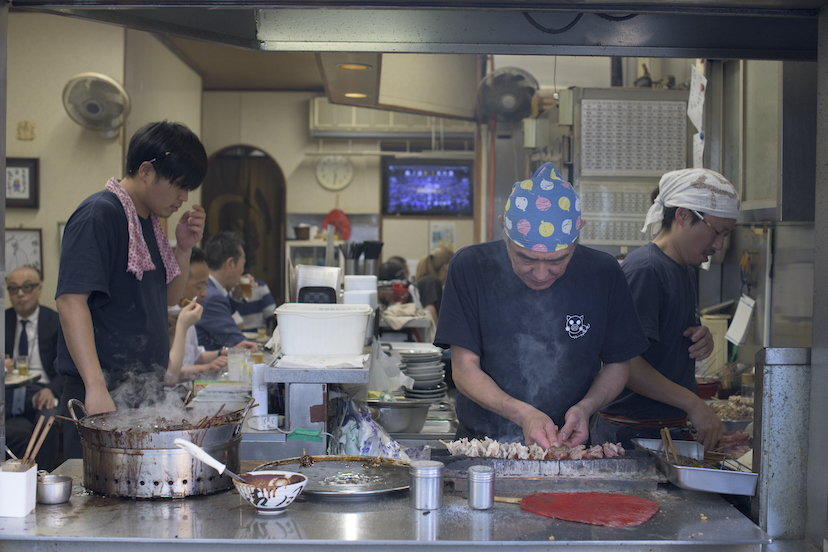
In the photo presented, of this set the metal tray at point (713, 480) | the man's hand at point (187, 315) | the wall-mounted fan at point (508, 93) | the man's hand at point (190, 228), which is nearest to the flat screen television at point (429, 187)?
the wall-mounted fan at point (508, 93)

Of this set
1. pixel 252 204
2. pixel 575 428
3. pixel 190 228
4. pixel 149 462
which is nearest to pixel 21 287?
pixel 190 228

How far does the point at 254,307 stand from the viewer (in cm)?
745

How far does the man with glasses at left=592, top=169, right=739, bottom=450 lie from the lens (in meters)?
2.53

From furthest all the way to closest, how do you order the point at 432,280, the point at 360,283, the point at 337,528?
the point at 432,280 < the point at 360,283 < the point at 337,528

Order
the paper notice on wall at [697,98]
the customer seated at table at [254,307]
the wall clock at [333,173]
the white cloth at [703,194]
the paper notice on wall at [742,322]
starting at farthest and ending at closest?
the wall clock at [333,173] → the customer seated at table at [254,307] → the paper notice on wall at [742,322] → the paper notice on wall at [697,98] → the white cloth at [703,194]

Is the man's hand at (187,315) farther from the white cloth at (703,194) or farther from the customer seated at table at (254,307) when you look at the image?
the customer seated at table at (254,307)

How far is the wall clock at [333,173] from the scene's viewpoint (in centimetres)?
1112

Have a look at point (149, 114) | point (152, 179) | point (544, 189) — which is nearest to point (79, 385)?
point (152, 179)

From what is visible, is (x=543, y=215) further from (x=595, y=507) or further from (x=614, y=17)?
(x=595, y=507)

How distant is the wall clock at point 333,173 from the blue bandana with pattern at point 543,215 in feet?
29.8

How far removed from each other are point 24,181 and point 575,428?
6795mm

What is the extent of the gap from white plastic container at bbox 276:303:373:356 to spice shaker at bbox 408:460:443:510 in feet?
3.30

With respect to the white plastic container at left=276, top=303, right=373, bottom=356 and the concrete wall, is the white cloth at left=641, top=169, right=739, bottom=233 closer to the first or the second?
the white plastic container at left=276, top=303, right=373, bottom=356

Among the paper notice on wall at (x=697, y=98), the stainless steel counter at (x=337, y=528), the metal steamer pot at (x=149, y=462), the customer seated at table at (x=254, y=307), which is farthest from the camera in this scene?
the customer seated at table at (x=254, y=307)
